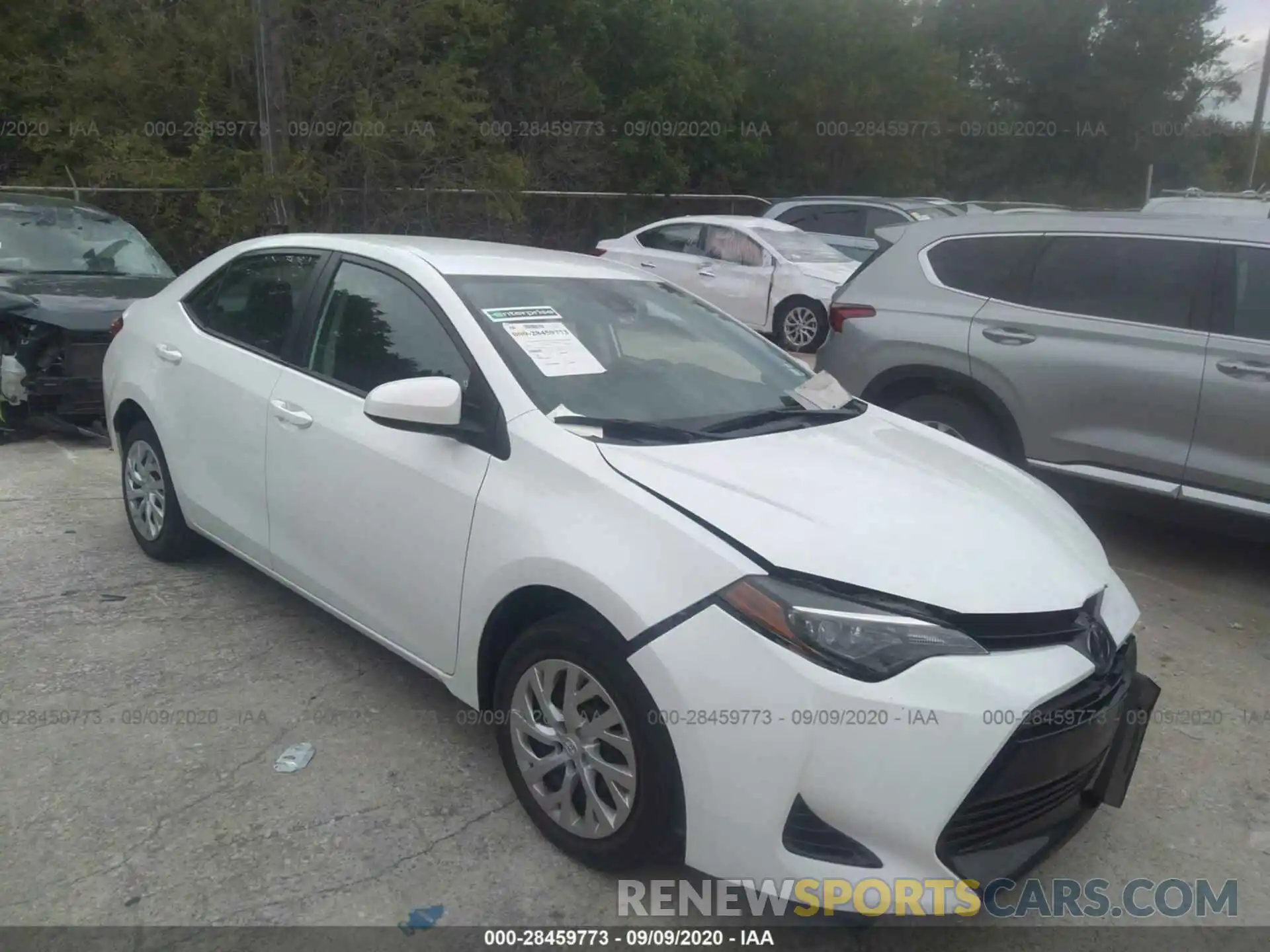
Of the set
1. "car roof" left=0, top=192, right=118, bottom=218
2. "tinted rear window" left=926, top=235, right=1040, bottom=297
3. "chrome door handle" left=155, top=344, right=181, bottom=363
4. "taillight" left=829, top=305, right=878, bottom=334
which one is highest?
"car roof" left=0, top=192, right=118, bottom=218

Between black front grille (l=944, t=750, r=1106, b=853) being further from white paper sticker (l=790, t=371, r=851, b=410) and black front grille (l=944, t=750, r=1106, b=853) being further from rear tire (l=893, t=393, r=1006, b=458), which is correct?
rear tire (l=893, t=393, r=1006, b=458)

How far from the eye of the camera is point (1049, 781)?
2.61m

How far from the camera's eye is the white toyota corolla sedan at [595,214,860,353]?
11727 mm

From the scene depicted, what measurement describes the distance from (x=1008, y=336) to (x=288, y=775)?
13.7 feet

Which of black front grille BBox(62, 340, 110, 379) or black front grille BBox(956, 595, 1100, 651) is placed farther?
black front grille BBox(62, 340, 110, 379)

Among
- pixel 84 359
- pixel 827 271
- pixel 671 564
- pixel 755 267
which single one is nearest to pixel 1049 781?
pixel 671 564

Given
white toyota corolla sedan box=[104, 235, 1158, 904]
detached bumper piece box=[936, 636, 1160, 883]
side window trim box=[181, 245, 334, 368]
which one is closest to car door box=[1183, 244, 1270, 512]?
white toyota corolla sedan box=[104, 235, 1158, 904]

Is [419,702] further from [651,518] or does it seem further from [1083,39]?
[1083,39]

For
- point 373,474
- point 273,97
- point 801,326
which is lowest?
point 801,326

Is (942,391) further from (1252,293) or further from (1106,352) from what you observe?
(1252,293)

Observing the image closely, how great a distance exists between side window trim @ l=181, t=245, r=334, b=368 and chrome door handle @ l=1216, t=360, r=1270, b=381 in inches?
158

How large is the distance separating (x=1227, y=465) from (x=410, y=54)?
1059cm

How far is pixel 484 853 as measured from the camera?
3037 millimetres

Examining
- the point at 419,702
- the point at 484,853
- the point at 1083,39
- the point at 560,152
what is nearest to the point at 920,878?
the point at 484,853
